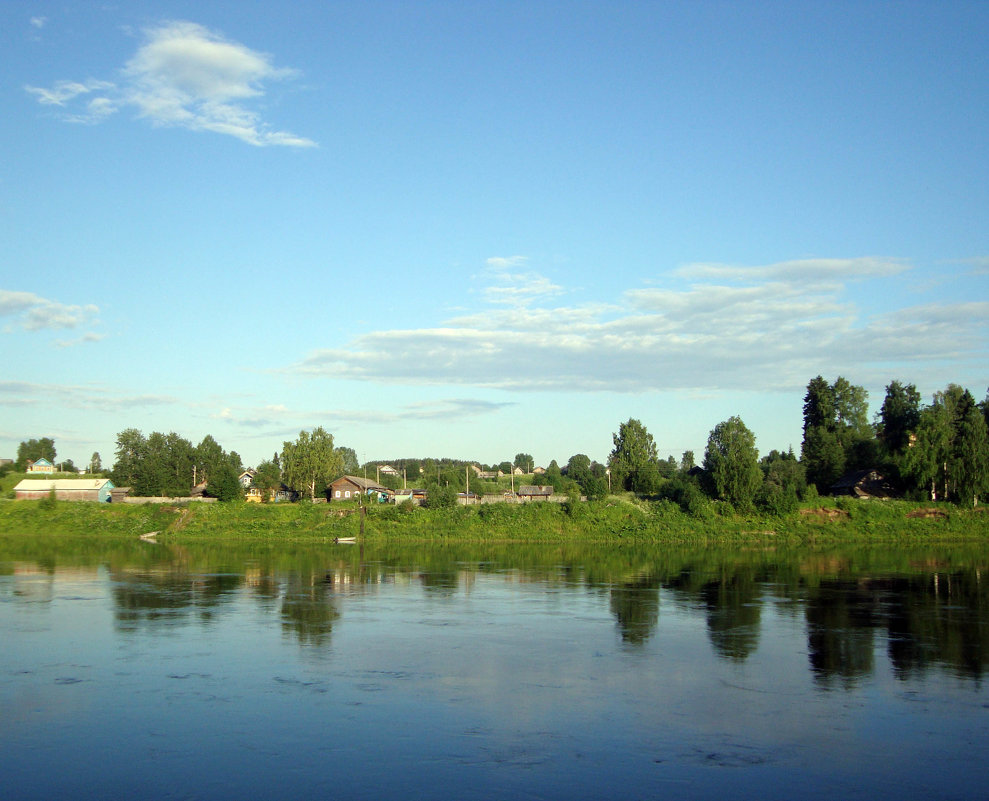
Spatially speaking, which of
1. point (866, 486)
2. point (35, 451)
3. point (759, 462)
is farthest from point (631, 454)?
point (35, 451)

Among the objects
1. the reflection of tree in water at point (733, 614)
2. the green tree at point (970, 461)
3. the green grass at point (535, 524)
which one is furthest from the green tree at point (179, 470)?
the green tree at point (970, 461)

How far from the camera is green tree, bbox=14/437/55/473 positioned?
151125 millimetres

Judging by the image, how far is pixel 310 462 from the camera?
8475 centimetres

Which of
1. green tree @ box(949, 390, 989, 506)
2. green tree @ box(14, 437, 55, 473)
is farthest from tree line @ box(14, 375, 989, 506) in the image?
green tree @ box(14, 437, 55, 473)

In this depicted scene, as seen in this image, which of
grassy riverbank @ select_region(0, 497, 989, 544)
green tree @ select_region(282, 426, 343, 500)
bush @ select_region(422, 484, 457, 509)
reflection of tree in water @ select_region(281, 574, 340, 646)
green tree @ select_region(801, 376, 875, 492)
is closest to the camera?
reflection of tree in water @ select_region(281, 574, 340, 646)

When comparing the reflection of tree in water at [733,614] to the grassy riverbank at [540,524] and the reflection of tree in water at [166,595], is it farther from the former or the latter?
the grassy riverbank at [540,524]

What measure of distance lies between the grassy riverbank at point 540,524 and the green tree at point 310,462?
15705 millimetres

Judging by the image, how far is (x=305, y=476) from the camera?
84938mm

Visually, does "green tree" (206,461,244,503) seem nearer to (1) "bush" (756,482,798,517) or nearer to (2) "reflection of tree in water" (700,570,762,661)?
(1) "bush" (756,482,798,517)

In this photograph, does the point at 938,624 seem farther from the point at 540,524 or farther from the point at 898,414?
the point at 898,414

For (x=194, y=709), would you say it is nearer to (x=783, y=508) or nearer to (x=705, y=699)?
(x=705, y=699)

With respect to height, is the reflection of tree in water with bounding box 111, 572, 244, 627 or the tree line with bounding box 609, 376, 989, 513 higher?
the tree line with bounding box 609, 376, 989, 513

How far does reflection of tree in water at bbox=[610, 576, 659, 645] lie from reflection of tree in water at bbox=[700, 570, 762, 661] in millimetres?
1913

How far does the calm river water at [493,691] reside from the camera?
41.4 feet
